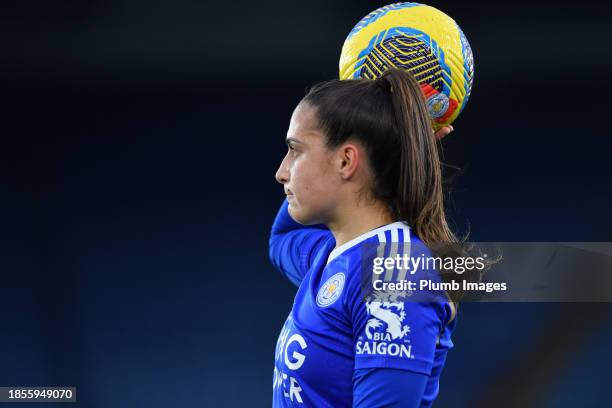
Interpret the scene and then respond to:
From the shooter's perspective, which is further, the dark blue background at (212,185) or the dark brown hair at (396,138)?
the dark blue background at (212,185)

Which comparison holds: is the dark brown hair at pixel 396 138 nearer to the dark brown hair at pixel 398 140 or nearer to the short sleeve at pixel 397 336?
the dark brown hair at pixel 398 140

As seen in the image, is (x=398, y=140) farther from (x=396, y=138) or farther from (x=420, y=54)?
(x=420, y=54)

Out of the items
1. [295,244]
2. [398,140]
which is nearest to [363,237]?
[398,140]

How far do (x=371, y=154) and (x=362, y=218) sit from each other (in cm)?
10

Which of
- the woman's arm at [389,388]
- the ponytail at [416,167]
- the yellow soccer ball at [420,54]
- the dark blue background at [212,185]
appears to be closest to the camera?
the woman's arm at [389,388]

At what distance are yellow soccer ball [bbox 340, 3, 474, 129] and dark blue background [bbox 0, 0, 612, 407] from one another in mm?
1800

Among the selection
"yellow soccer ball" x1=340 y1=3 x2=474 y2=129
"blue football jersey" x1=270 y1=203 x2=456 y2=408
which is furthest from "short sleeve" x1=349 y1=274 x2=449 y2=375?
"yellow soccer ball" x1=340 y1=3 x2=474 y2=129

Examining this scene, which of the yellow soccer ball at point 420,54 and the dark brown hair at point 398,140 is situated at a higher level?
the yellow soccer ball at point 420,54

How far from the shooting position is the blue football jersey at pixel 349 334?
3.55 feet

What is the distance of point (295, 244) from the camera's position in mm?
1549

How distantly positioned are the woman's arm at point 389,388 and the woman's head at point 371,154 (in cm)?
22

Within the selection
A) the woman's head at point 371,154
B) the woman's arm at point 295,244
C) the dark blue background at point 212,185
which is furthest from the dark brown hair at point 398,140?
the dark blue background at point 212,185

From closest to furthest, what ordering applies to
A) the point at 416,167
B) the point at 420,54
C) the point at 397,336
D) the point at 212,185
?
the point at 397,336 < the point at 416,167 < the point at 420,54 < the point at 212,185

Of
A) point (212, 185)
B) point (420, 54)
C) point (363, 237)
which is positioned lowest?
point (363, 237)
